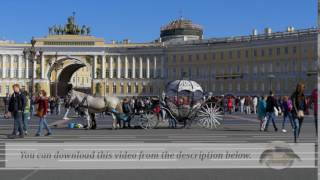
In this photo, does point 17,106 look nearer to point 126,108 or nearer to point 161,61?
point 126,108

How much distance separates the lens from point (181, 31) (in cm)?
13112

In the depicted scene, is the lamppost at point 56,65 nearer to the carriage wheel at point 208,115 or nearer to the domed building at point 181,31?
the domed building at point 181,31

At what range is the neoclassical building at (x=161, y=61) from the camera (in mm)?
104438

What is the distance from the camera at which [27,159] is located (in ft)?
44.2

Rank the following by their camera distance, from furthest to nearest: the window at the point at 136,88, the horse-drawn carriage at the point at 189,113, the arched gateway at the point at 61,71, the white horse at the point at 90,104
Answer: the arched gateway at the point at 61,71 < the window at the point at 136,88 < the horse-drawn carriage at the point at 189,113 < the white horse at the point at 90,104

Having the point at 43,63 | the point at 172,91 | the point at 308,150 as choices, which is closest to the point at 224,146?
the point at 308,150

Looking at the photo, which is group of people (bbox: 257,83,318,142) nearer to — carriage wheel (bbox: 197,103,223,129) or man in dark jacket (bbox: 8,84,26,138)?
carriage wheel (bbox: 197,103,223,129)

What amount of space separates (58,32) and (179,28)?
2510cm

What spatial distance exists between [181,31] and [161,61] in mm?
11011

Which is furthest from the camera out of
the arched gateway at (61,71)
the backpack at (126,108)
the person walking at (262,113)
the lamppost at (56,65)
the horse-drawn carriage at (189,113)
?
the arched gateway at (61,71)

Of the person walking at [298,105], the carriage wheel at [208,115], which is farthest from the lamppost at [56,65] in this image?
the person walking at [298,105]

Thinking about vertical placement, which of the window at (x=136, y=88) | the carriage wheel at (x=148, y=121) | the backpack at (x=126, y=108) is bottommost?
the carriage wheel at (x=148, y=121)

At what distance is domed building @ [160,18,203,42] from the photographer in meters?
131
